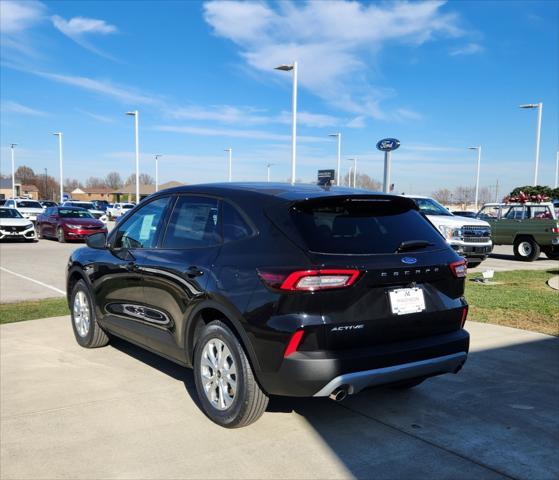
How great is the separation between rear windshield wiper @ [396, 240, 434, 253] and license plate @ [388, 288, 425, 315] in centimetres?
28

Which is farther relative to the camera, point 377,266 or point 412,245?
point 412,245

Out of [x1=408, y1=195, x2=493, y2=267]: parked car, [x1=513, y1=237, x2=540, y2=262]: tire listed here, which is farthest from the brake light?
[x1=513, y1=237, x2=540, y2=262]: tire

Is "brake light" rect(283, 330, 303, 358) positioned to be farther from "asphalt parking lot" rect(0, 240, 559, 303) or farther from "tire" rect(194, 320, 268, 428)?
"asphalt parking lot" rect(0, 240, 559, 303)

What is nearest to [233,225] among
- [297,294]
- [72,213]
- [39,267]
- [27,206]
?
[297,294]

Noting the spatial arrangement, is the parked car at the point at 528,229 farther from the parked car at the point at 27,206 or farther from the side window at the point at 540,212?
the parked car at the point at 27,206

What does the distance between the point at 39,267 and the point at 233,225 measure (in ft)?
37.2

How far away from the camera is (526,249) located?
17.4m

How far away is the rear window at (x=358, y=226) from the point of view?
3469 millimetres

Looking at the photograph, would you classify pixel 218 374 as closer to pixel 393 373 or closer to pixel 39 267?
pixel 393 373

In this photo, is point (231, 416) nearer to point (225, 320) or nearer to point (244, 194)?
point (225, 320)

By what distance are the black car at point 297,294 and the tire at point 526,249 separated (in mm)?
14323

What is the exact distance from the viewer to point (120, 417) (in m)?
4.06

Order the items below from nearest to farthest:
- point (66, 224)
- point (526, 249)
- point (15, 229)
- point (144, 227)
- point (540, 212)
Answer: point (144, 227) → point (540, 212) → point (526, 249) → point (15, 229) → point (66, 224)

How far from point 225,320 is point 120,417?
46.1 inches
